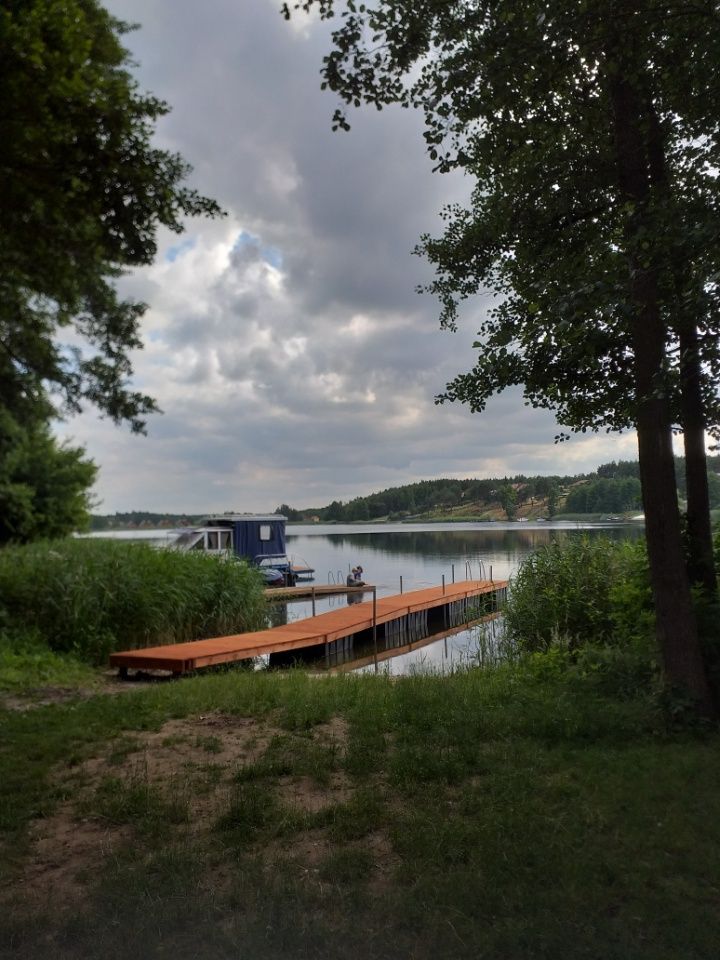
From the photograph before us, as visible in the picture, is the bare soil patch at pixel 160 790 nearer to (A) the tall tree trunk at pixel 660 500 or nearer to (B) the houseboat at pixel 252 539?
(A) the tall tree trunk at pixel 660 500

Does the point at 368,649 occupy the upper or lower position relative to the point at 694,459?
lower

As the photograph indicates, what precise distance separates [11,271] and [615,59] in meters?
5.77

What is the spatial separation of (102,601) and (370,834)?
10.2 metres

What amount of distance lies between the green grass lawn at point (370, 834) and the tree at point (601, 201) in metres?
1.48

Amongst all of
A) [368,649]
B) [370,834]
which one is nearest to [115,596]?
[368,649]

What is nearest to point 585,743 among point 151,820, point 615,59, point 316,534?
point 151,820

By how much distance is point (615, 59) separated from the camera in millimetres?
5695

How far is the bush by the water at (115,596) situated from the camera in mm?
12328

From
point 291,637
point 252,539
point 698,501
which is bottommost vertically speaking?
point 291,637

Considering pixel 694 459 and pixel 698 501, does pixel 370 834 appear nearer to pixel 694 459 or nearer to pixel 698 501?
pixel 698 501

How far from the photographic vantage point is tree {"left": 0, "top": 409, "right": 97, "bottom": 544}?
19312 mm

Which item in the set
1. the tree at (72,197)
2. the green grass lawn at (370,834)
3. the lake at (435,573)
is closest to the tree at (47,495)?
the lake at (435,573)

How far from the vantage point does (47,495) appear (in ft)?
67.6

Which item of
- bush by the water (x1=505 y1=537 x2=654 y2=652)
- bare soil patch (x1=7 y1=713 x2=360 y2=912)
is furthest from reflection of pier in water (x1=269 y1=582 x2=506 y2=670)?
bare soil patch (x1=7 y1=713 x2=360 y2=912)
